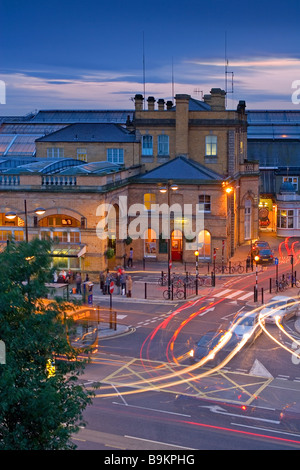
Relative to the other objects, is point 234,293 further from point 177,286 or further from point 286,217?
point 286,217

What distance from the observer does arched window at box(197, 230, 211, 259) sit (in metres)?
56.7

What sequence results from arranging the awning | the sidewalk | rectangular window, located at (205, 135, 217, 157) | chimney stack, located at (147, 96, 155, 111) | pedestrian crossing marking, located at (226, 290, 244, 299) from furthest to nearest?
chimney stack, located at (147, 96, 155, 111)
rectangular window, located at (205, 135, 217, 157)
the awning
pedestrian crossing marking, located at (226, 290, 244, 299)
the sidewalk

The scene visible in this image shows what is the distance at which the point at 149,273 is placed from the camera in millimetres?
53500

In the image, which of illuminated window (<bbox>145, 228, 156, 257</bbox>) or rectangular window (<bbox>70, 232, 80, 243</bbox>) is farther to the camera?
illuminated window (<bbox>145, 228, 156, 257</bbox>)

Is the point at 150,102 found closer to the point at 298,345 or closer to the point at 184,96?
the point at 184,96

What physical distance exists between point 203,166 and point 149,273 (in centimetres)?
1422

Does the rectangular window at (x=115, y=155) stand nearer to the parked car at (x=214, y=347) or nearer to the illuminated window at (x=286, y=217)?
the illuminated window at (x=286, y=217)

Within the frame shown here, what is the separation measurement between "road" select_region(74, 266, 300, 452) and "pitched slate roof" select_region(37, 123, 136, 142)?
30.8 m

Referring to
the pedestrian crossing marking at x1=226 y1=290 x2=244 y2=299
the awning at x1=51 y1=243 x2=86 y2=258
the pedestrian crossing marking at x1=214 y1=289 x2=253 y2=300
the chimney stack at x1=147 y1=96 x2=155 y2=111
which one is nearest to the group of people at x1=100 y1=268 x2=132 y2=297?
the awning at x1=51 y1=243 x2=86 y2=258

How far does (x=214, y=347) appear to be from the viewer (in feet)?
106

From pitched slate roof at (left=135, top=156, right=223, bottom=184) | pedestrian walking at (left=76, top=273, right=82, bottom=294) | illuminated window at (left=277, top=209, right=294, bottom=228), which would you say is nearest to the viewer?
pedestrian walking at (left=76, top=273, right=82, bottom=294)

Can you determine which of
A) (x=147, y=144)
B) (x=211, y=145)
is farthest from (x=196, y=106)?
(x=147, y=144)

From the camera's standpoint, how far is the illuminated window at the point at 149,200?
5847 centimetres

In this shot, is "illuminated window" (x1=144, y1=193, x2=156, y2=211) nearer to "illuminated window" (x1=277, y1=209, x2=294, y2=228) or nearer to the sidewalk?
the sidewalk
